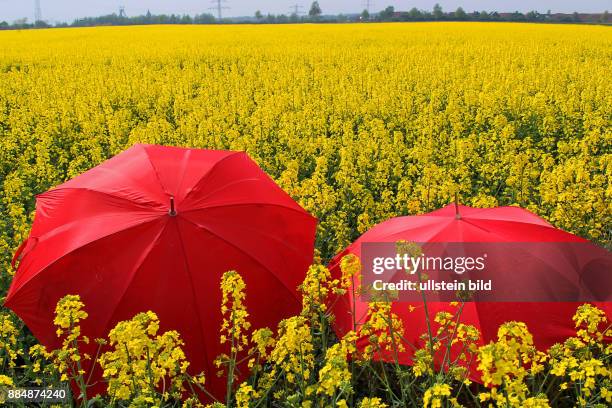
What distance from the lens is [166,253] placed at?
3.00 m

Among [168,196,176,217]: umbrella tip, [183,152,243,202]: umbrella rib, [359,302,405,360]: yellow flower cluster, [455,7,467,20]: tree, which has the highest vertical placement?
[455,7,467,20]: tree

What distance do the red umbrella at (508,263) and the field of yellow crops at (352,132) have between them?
23cm

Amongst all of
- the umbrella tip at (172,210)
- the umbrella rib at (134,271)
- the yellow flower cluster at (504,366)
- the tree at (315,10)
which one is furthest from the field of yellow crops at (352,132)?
the tree at (315,10)

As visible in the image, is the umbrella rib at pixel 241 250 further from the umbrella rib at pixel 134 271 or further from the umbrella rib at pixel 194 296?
the umbrella rib at pixel 134 271

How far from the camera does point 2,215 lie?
5.54 metres

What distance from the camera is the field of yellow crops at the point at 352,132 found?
5.15 m

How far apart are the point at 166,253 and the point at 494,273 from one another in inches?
67.1

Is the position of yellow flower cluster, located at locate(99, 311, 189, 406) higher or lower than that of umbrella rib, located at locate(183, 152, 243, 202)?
lower

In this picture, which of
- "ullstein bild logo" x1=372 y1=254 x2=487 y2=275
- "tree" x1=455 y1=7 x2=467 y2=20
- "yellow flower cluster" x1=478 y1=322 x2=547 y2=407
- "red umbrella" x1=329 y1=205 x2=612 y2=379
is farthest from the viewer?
"tree" x1=455 y1=7 x2=467 y2=20

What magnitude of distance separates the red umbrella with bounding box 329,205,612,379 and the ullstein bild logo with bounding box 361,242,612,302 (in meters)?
0.02

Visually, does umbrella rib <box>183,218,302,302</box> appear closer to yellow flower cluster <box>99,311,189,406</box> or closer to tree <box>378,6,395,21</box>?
yellow flower cluster <box>99,311,189,406</box>

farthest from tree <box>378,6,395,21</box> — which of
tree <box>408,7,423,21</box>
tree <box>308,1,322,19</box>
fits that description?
tree <box>308,1,322,19</box>

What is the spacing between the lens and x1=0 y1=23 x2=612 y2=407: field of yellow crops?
5152mm

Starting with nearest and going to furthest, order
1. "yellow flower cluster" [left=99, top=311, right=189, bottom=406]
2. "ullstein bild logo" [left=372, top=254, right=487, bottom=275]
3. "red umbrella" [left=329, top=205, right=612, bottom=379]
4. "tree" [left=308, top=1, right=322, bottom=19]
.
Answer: "yellow flower cluster" [left=99, top=311, right=189, bottom=406] → "red umbrella" [left=329, top=205, right=612, bottom=379] → "ullstein bild logo" [left=372, top=254, right=487, bottom=275] → "tree" [left=308, top=1, right=322, bottom=19]
